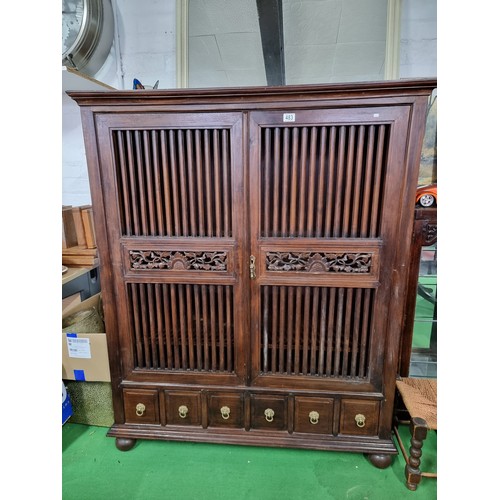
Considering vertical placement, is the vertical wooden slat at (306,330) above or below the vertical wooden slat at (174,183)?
below

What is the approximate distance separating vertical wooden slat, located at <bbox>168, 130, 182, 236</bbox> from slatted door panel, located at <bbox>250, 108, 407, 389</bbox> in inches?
14.1

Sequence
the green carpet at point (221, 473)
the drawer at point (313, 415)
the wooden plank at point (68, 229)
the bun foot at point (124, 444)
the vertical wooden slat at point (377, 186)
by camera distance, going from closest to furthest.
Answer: the vertical wooden slat at point (377, 186), the green carpet at point (221, 473), the drawer at point (313, 415), the bun foot at point (124, 444), the wooden plank at point (68, 229)

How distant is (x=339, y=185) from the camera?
1.31 meters

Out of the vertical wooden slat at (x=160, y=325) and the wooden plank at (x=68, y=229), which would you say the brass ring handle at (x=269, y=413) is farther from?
the wooden plank at (x=68, y=229)

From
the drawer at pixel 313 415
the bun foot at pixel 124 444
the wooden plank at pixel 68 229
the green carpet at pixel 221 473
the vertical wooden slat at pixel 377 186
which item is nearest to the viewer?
the vertical wooden slat at pixel 377 186

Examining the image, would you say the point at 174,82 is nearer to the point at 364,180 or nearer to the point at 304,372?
the point at 364,180

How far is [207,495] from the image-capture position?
140 cm

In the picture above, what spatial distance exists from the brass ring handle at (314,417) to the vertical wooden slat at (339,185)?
92cm

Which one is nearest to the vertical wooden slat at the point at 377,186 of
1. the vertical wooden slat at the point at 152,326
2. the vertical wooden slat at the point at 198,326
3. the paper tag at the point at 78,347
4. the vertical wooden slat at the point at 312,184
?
the vertical wooden slat at the point at 312,184

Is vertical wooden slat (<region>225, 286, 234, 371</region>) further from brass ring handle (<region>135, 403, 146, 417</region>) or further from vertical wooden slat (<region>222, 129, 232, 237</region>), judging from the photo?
brass ring handle (<region>135, 403, 146, 417</region>)

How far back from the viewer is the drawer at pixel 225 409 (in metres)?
1.56

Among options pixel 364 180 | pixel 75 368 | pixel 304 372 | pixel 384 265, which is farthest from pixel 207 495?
pixel 364 180

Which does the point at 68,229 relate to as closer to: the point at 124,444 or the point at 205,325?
the point at 205,325

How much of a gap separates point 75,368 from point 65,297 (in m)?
0.46
